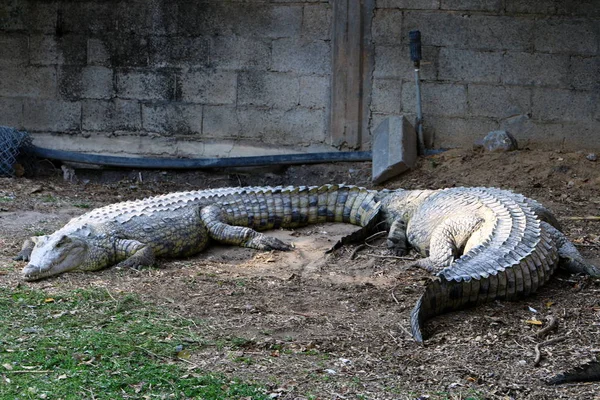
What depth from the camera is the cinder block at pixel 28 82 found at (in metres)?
9.41

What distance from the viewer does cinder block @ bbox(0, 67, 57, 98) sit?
9409 millimetres

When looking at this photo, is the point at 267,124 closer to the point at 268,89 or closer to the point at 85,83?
the point at 268,89

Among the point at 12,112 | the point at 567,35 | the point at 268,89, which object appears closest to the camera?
the point at 567,35

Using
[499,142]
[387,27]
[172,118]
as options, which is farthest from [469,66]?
[172,118]

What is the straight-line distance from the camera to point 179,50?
9.03 meters

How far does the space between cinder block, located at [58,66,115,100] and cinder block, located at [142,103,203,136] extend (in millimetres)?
510

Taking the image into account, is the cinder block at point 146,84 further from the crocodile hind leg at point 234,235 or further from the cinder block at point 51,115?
the crocodile hind leg at point 234,235

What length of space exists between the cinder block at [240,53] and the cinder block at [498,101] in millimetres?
2252

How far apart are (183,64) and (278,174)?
1625 mm

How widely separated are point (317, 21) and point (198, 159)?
1985 millimetres

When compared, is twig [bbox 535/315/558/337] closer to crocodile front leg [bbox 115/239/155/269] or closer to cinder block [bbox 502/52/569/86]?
crocodile front leg [bbox 115/239/155/269]

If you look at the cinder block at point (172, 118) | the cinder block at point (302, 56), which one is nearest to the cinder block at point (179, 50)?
the cinder block at point (172, 118)

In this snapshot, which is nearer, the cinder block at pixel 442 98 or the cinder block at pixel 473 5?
the cinder block at pixel 473 5

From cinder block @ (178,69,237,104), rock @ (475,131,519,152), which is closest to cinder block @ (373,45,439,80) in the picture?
rock @ (475,131,519,152)
